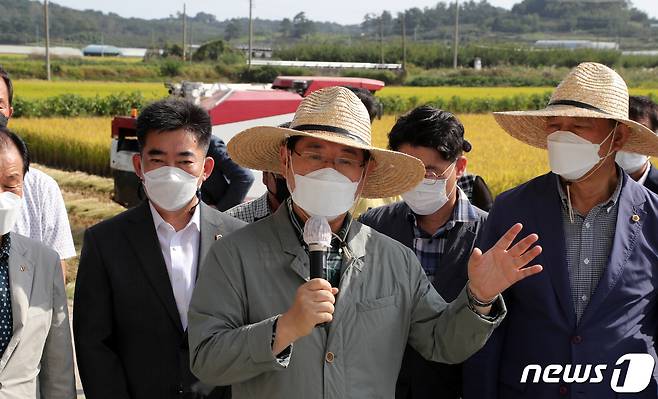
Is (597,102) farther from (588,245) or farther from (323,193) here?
(323,193)

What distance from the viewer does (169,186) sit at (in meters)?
3.09

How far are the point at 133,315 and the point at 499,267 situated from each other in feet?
4.53

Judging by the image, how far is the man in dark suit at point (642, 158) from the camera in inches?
180

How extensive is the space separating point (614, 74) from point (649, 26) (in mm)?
162065

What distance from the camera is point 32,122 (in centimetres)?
1988

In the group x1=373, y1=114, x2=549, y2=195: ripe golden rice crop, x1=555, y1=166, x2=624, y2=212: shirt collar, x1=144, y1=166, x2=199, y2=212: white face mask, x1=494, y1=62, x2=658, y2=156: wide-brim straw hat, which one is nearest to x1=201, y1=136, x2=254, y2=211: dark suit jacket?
x1=144, y1=166, x2=199, y2=212: white face mask

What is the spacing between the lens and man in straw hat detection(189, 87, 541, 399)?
7.34 feet

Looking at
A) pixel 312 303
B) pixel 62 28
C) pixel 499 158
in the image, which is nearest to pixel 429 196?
pixel 312 303

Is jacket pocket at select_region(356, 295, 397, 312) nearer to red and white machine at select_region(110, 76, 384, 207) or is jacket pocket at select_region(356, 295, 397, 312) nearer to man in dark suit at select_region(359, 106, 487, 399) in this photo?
man in dark suit at select_region(359, 106, 487, 399)

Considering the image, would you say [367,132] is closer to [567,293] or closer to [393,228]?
[567,293]

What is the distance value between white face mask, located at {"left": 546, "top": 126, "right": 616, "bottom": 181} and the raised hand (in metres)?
0.67

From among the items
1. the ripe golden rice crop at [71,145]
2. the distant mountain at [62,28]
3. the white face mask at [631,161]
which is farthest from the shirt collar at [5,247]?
the distant mountain at [62,28]

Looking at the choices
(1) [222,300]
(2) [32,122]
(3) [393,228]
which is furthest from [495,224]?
(2) [32,122]

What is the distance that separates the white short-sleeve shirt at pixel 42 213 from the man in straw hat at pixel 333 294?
4.65 feet
